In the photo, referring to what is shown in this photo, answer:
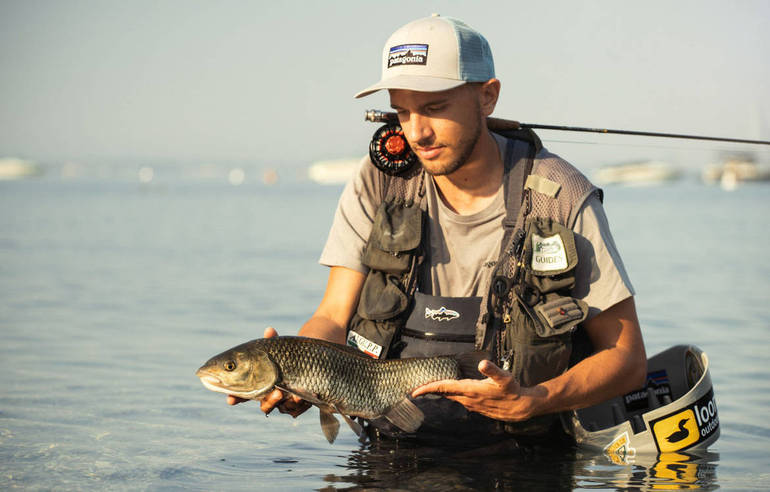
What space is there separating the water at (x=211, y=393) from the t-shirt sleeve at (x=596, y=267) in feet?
3.66

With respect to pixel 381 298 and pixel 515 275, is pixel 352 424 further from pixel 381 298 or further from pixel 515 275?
pixel 515 275

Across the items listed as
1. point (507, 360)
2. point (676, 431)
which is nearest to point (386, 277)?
point (507, 360)

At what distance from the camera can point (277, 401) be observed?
16.3 feet

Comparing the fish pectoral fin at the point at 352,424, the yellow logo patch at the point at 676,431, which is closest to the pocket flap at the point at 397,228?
the fish pectoral fin at the point at 352,424

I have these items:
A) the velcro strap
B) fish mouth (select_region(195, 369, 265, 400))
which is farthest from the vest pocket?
fish mouth (select_region(195, 369, 265, 400))

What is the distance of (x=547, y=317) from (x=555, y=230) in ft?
1.51

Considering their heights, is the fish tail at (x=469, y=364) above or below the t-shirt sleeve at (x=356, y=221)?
below

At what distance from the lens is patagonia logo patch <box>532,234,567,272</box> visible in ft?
17.4

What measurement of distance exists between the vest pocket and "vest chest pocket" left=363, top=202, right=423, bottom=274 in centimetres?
6

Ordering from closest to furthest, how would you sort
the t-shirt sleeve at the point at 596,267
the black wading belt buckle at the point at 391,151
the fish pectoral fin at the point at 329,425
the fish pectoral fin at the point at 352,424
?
the fish pectoral fin at the point at 352,424, the fish pectoral fin at the point at 329,425, the t-shirt sleeve at the point at 596,267, the black wading belt buckle at the point at 391,151

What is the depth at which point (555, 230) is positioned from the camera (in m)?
5.36

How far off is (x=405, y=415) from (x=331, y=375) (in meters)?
0.48

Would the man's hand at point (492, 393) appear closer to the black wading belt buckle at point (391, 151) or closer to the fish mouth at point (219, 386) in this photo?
the fish mouth at point (219, 386)

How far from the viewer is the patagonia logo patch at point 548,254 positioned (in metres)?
5.31
